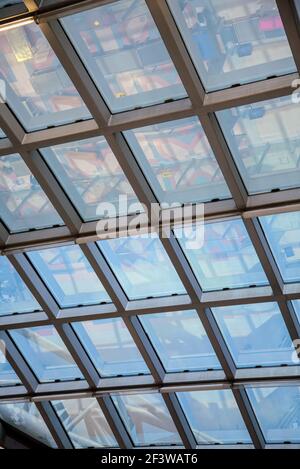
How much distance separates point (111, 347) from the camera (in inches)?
1110

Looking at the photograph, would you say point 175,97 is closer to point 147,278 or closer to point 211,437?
point 147,278

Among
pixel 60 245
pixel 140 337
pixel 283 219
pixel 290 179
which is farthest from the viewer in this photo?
pixel 140 337

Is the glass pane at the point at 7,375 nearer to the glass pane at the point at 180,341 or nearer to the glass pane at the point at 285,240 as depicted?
the glass pane at the point at 180,341

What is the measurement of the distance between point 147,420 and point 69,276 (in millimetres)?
7472

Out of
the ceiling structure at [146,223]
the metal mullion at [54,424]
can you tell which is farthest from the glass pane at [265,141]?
the metal mullion at [54,424]

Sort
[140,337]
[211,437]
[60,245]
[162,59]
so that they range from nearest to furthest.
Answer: [162,59] → [60,245] → [140,337] → [211,437]

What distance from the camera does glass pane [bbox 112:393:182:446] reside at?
29.3 m

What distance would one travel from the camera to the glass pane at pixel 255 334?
995 inches

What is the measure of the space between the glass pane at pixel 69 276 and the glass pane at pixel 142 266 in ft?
2.90

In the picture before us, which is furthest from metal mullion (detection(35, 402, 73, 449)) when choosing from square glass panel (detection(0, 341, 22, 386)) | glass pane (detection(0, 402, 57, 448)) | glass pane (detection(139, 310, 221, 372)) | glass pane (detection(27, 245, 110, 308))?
glass pane (detection(139, 310, 221, 372))

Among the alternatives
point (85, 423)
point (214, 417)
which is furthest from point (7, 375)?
Result: point (214, 417)

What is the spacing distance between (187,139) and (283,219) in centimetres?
390

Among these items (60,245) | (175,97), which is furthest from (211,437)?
(175,97)

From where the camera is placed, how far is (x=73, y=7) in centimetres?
1762
